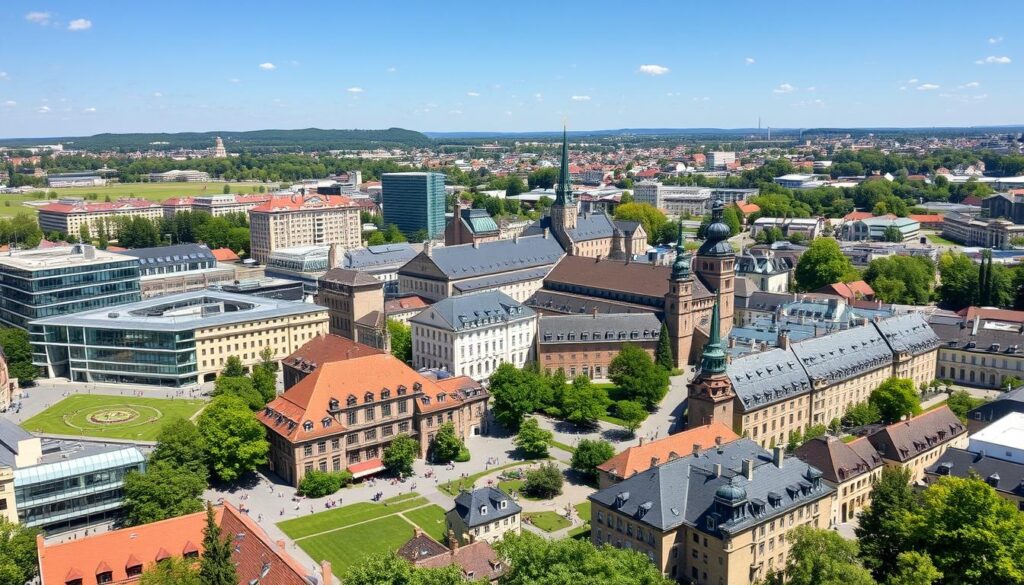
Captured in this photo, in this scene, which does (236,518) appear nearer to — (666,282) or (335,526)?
(335,526)

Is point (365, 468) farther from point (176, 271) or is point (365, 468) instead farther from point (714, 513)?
point (176, 271)

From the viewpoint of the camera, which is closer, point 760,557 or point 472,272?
point 760,557

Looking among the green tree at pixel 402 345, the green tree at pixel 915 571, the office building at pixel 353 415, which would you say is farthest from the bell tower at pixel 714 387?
the green tree at pixel 402 345

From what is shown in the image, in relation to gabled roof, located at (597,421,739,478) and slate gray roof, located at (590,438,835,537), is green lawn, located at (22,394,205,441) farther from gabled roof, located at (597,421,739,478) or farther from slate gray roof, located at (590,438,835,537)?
slate gray roof, located at (590,438,835,537)

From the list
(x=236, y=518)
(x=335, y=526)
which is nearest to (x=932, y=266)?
(x=335, y=526)

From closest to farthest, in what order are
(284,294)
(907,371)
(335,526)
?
(335,526) → (907,371) → (284,294)

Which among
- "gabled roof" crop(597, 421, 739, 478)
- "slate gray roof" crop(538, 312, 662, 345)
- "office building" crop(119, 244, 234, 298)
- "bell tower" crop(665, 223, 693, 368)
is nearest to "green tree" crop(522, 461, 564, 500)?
"gabled roof" crop(597, 421, 739, 478)

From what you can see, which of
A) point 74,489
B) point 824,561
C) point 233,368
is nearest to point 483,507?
point 824,561

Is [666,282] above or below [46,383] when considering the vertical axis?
above
